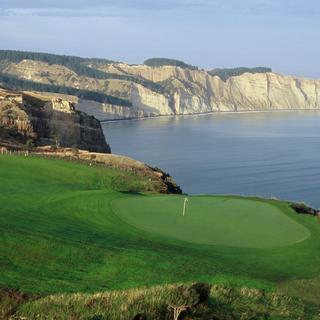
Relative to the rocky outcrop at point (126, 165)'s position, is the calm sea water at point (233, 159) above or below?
below

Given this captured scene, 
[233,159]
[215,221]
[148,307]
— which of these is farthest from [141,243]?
[233,159]

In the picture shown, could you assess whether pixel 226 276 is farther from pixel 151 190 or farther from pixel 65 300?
pixel 151 190

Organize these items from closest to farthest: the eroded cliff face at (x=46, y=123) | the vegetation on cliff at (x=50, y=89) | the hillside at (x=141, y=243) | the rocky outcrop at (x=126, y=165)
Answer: the hillside at (x=141, y=243) → the rocky outcrop at (x=126, y=165) → the eroded cliff face at (x=46, y=123) → the vegetation on cliff at (x=50, y=89)

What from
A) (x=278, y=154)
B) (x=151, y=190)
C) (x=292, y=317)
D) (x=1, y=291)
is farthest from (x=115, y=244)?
(x=278, y=154)

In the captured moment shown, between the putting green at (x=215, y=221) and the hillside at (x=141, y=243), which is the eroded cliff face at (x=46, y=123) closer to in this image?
the hillside at (x=141, y=243)

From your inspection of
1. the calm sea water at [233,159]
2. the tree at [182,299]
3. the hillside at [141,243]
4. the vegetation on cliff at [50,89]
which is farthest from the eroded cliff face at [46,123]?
the vegetation on cliff at [50,89]

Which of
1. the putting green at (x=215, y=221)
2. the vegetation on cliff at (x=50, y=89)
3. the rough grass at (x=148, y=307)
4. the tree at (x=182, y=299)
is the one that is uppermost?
the vegetation on cliff at (x=50, y=89)
